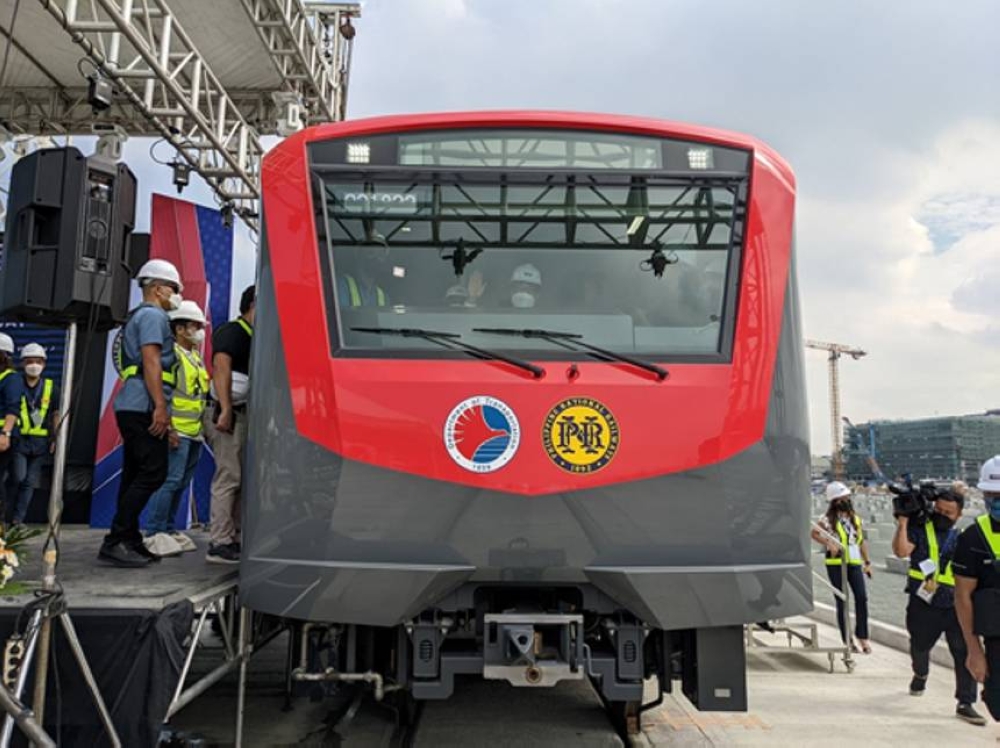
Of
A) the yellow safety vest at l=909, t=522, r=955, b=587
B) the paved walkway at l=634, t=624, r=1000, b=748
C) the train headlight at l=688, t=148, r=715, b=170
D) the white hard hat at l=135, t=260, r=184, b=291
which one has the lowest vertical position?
the paved walkway at l=634, t=624, r=1000, b=748

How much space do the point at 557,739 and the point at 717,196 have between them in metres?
3.07

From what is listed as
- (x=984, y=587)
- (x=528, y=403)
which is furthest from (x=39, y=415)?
(x=984, y=587)

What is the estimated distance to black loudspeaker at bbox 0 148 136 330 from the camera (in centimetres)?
318

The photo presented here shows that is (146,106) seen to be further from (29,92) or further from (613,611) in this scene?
(613,611)

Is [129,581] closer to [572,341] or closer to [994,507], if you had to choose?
[572,341]

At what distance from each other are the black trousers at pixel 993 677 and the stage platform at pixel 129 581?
12.7 feet

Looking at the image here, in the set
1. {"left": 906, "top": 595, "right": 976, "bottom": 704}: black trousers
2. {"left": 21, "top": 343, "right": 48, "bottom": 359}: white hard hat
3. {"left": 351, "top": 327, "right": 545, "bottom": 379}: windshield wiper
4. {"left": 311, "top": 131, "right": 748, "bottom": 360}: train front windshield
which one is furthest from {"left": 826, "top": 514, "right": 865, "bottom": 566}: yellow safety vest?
{"left": 21, "top": 343, "right": 48, "bottom": 359}: white hard hat

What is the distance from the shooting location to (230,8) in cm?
981

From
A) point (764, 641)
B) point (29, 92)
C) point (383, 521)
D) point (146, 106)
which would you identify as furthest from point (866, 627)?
point (29, 92)

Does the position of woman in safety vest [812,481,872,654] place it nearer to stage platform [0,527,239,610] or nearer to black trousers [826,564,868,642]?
black trousers [826,564,868,642]

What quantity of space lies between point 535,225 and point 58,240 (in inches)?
82.6

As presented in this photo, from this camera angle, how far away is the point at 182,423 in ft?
15.9

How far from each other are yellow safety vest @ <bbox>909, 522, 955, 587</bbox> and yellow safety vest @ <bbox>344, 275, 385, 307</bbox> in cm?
503

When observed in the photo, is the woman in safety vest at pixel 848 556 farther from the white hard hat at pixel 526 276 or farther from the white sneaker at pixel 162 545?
the white sneaker at pixel 162 545
